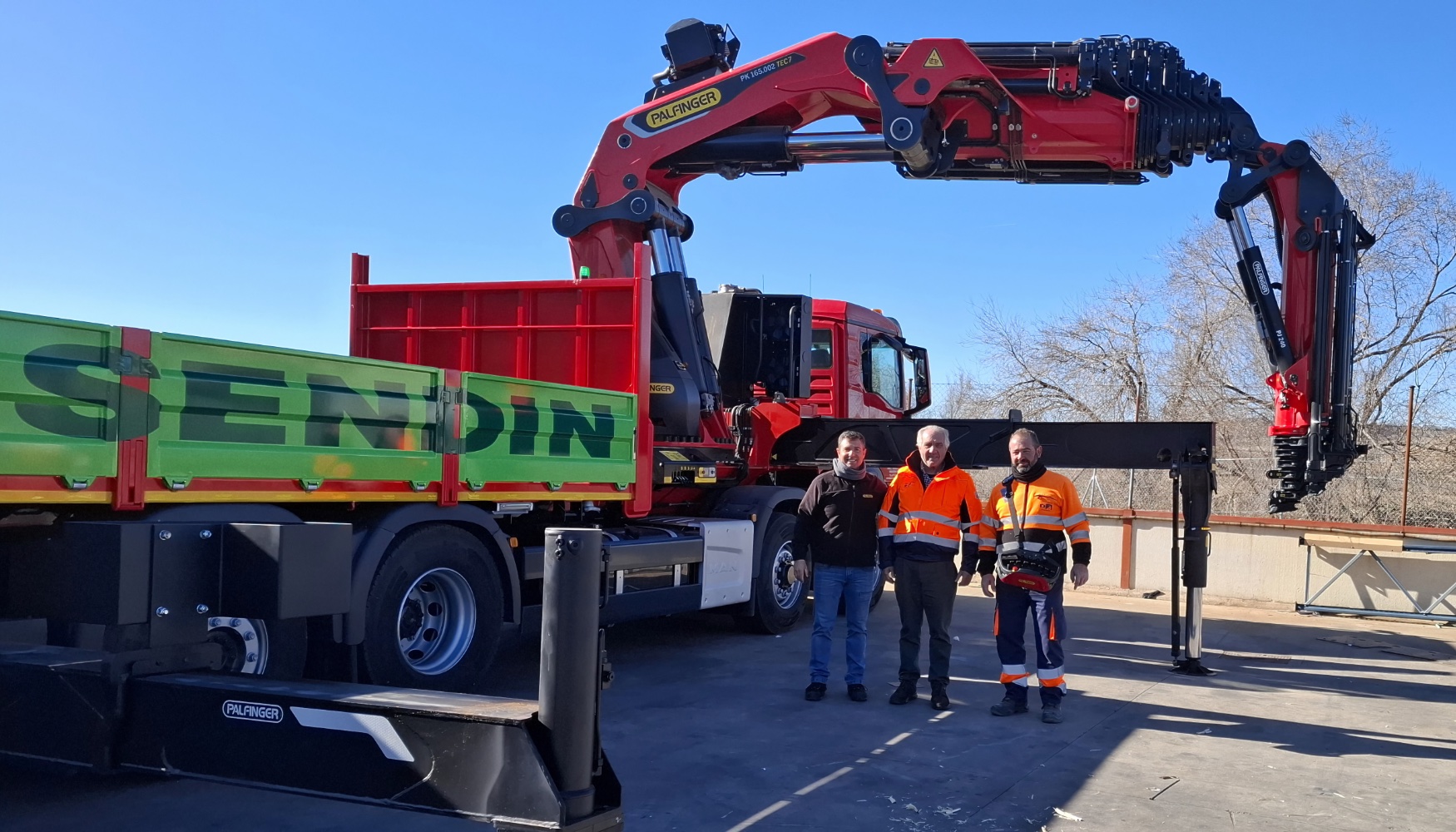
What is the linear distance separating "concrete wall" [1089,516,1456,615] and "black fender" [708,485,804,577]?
5629mm

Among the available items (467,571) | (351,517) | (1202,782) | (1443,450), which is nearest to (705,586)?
(467,571)

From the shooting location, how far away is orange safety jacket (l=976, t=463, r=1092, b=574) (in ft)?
22.8

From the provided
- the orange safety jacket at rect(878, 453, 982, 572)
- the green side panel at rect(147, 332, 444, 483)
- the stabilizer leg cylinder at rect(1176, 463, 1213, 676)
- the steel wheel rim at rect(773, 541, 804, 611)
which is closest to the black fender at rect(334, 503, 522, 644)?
the green side panel at rect(147, 332, 444, 483)

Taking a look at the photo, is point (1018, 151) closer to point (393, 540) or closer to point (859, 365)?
point (859, 365)

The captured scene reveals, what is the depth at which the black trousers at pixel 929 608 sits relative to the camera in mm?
7168

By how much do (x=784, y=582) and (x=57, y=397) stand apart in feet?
22.0

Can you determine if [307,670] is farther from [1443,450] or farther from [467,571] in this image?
[1443,450]

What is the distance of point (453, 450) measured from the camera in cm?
605

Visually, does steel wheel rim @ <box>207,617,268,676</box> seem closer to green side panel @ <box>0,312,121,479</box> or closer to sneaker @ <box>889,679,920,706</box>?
green side panel @ <box>0,312,121,479</box>

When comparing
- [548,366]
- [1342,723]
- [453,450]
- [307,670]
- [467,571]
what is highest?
[548,366]

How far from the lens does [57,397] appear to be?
13.4ft

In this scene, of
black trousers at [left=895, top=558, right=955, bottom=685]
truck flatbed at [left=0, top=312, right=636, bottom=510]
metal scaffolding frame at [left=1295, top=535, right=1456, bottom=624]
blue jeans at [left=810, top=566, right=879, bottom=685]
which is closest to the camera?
truck flatbed at [left=0, top=312, right=636, bottom=510]

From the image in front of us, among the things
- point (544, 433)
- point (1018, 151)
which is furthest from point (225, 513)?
point (1018, 151)

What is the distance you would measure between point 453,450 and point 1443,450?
17096 millimetres
